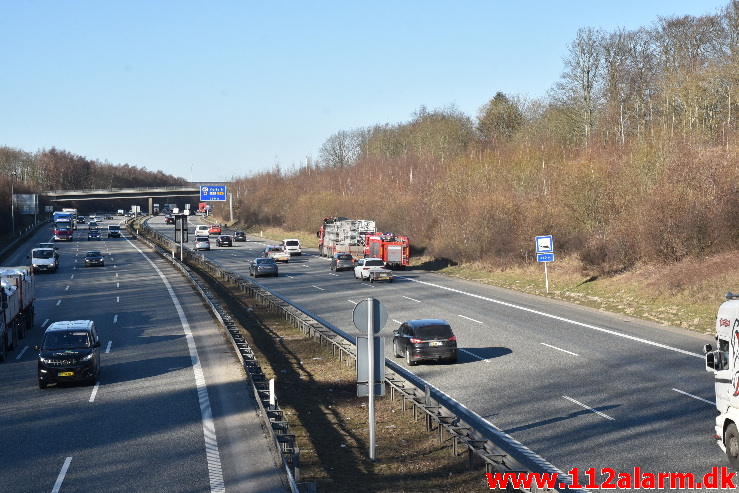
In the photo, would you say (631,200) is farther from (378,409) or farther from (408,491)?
(408,491)

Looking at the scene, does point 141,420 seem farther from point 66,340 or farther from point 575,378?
point 575,378

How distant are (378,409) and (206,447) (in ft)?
17.7

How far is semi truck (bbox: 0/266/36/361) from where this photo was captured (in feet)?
94.4

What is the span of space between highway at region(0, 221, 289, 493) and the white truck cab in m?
7.92

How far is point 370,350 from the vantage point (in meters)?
15.2

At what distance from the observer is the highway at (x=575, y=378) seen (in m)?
16.0

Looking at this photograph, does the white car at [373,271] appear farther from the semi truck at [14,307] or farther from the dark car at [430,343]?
the dark car at [430,343]

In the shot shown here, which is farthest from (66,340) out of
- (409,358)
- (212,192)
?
(212,192)

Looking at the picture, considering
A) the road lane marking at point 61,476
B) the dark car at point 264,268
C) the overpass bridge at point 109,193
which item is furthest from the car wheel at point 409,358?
the overpass bridge at point 109,193

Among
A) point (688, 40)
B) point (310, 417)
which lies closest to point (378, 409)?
point (310, 417)

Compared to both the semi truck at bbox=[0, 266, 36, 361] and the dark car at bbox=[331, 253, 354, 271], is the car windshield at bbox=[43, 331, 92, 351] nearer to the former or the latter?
the semi truck at bbox=[0, 266, 36, 361]

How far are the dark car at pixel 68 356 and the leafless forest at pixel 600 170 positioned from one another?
104ft

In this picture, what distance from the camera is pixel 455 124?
117750mm

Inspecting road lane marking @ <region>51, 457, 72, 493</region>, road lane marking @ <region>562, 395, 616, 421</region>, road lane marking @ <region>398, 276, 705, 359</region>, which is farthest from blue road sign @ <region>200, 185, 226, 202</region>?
road lane marking @ <region>51, 457, 72, 493</region>
